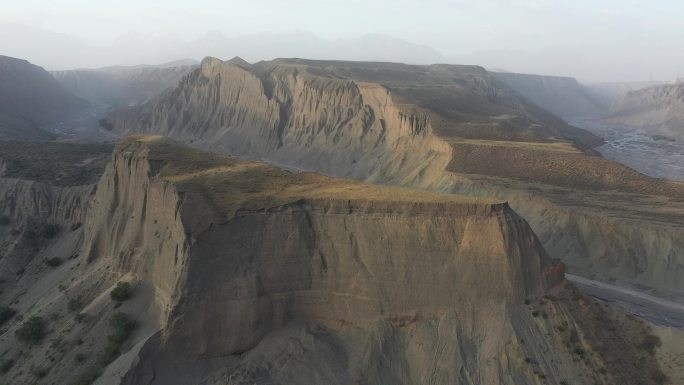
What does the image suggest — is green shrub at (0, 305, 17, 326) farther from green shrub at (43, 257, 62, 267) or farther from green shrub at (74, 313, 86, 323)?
green shrub at (74, 313, 86, 323)

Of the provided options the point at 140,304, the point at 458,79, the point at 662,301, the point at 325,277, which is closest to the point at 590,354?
the point at 325,277

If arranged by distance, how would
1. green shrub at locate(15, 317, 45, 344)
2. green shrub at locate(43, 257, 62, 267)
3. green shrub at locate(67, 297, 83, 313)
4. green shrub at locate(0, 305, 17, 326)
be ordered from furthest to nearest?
green shrub at locate(43, 257, 62, 267) < green shrub at locate(0, 305, 17, 326) < green shrub at locate(67, 297, 83, 313) < green shrub at locate(15, 317, 45, 344)

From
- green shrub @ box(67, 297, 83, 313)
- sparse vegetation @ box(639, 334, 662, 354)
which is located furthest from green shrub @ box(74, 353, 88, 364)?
sparse vegetation @ box(639, 334, 662, 354)

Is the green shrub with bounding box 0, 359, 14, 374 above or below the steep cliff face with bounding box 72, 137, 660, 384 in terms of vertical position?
below

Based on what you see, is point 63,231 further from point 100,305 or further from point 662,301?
point 662,301

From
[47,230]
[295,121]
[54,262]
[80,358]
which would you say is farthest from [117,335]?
[295,121]

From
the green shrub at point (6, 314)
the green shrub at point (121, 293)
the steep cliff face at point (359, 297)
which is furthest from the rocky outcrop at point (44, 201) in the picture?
the steep cliff face at point (359, 297)

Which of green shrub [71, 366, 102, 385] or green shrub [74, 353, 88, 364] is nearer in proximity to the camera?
green shrub [71, 366, 102, 385]

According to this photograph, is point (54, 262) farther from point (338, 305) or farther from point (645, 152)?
point (645, 152)
